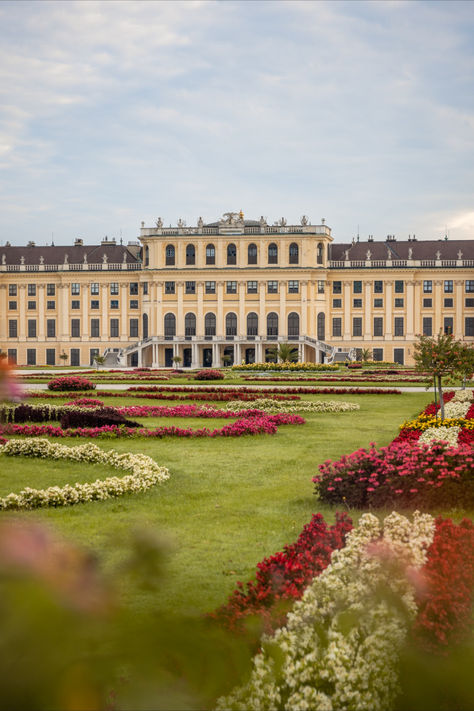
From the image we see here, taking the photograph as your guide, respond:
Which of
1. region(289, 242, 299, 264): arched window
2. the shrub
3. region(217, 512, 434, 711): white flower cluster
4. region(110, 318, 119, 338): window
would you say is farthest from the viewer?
region(110, 318, 119, 338): window

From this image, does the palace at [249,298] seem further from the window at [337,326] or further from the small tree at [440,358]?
the small tree at [440,358]

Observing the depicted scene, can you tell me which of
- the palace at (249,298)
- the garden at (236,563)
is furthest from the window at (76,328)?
the garden at (236,563)

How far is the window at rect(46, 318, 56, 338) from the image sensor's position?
7081 centimetres

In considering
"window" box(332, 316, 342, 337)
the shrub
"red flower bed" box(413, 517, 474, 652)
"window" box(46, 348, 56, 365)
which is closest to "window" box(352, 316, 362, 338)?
"window" box(332, 316, 342, 337)

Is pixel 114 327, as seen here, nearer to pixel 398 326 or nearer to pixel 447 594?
pixel 398 326

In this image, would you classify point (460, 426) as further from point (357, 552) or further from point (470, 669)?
point (470, 669)

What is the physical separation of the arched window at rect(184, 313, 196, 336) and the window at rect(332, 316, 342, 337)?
13.5 meters

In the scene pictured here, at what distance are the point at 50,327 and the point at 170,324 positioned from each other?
495 inches

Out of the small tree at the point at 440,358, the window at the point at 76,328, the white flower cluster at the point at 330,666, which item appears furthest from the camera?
the window at the point at 76,328

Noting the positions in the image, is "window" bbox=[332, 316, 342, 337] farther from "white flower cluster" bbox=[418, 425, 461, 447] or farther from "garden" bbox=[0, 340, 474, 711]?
"white flower cluster" bbox=[418, 425, 461, 447]

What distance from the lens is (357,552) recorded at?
5.01 meters

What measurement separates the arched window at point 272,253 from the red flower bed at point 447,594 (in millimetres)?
63363

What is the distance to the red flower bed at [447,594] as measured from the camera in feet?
13.5

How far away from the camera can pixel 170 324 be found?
6856 centimetres
